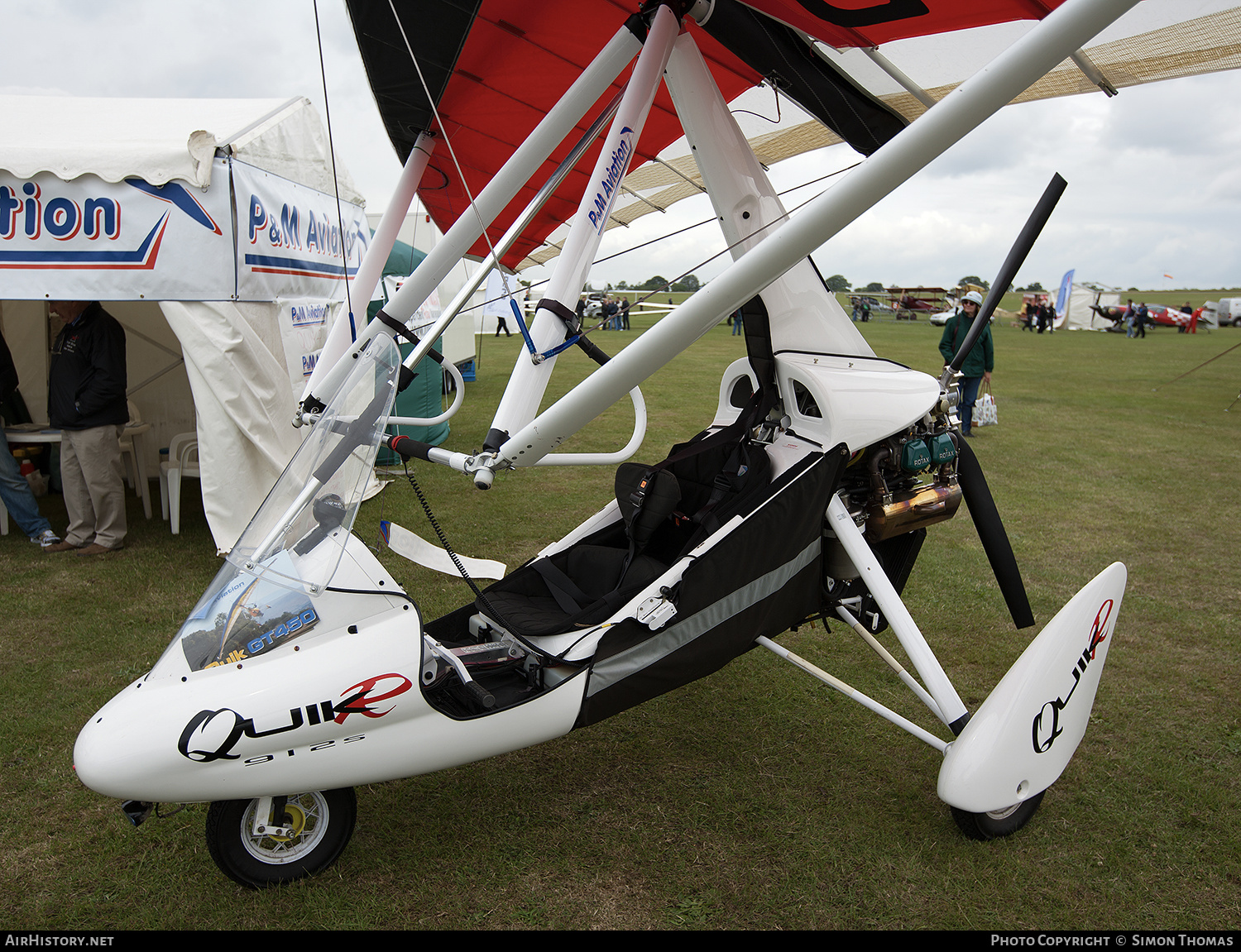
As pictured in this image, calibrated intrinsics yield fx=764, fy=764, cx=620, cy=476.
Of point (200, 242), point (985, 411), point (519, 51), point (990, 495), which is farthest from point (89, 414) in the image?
point (985, 411)

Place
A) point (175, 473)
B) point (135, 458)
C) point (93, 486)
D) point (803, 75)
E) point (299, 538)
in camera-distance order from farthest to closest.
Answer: point (135, 458), point (175, 473), point (93, 486), point (803, 75), point (299, 538)

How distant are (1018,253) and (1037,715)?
196cm

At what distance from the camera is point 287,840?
256 centimetres

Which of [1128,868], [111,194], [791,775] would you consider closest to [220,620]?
[791,775]

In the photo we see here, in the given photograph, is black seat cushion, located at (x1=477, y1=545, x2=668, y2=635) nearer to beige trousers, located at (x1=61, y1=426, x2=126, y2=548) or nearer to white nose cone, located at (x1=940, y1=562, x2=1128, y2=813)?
white nose cone, located at (x1=940, y1=562, x2=1128, y2=813)

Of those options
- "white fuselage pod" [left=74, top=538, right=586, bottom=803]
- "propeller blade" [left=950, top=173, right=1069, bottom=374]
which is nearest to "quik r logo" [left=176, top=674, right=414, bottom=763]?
"white fuselage pod" [left=74, top=538, right=586, bottom=803]

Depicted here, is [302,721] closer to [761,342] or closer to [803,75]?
[761,342]

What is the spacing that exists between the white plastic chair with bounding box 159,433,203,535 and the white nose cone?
233 inches

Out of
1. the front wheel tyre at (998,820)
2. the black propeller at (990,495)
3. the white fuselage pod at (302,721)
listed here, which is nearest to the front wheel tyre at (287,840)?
the white fuselage pod at (302,721)

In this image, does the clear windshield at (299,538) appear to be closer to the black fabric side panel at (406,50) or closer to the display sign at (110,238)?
the black fabric side panel at (406,50)

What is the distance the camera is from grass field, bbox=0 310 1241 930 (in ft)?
8.38

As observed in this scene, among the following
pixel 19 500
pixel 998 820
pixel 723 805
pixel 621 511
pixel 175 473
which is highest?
pixel 621 511

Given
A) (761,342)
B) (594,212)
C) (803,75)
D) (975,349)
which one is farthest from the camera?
(975,349)

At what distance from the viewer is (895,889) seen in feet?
8.68
